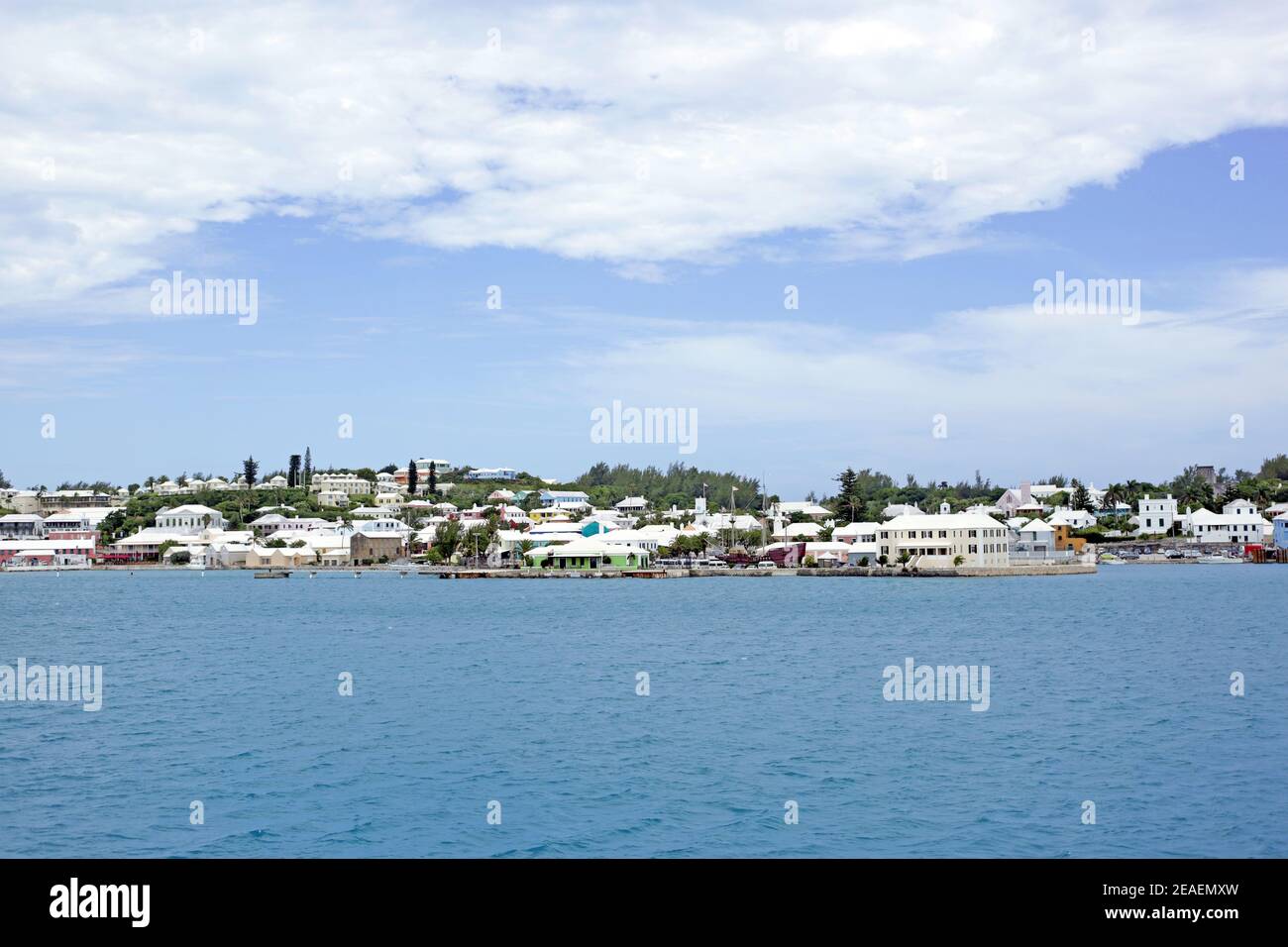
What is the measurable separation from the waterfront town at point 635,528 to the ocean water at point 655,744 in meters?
52.3

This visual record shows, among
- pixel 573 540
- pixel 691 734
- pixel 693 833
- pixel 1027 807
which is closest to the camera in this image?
pixel 693 833

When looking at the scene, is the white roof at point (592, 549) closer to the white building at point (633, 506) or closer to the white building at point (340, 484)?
the white building at point (633, 506)

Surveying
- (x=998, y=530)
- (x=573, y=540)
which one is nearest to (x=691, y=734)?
(x=998, y=530)

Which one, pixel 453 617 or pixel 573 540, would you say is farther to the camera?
pixel 573 540

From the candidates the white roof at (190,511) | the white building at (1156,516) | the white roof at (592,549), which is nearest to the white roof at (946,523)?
the white roof at (592,549)

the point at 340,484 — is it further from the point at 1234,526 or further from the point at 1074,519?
the point at 1234,526

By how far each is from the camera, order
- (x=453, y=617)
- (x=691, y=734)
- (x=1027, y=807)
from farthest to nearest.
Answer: (x=453, y=617), (x=691, y=734), (x=1027, y=807)

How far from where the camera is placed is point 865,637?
3919 centimetres

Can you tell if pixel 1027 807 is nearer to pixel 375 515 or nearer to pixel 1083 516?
pixel 1083 516

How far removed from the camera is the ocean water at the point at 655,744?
14156mm

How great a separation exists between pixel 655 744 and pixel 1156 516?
112 meters

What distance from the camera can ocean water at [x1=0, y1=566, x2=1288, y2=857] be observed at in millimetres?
14156
